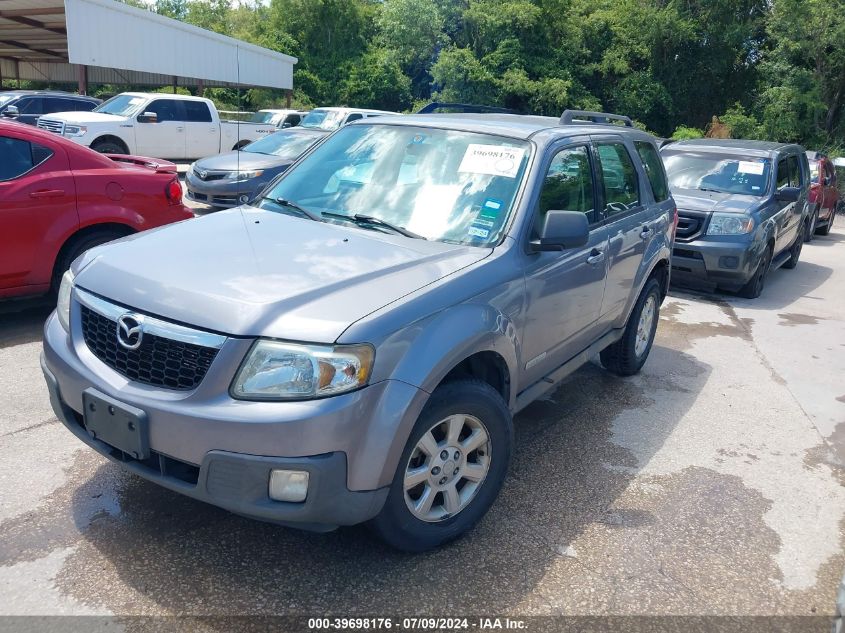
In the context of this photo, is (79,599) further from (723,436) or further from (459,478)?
(723,436)

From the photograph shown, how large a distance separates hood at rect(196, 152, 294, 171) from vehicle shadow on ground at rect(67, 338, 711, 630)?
7.90 meters

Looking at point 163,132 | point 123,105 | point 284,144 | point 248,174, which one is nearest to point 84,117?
point 123,105

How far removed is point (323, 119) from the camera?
15.1m

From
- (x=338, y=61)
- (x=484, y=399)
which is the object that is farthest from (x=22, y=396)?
(x=338, y=61)

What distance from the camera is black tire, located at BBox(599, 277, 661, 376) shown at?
539 centimetres

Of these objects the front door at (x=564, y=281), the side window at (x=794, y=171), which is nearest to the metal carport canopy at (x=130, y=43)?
the side window at (x=794, y=171)

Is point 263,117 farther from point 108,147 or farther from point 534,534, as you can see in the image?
point 534,534

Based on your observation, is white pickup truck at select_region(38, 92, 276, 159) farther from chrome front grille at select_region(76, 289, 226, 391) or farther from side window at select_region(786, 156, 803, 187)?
chrome front grille at select_region(76, 289, 226, 391)

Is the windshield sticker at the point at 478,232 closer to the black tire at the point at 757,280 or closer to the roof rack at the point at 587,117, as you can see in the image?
the roof rack at the point at 587,117

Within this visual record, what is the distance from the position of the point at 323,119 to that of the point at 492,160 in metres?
12.0

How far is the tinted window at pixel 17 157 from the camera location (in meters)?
5.43

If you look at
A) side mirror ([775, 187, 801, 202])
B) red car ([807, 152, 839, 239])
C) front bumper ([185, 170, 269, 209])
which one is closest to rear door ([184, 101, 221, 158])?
front bumper ([185, 170, 269, 209])

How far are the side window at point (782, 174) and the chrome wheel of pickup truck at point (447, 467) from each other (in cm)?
798

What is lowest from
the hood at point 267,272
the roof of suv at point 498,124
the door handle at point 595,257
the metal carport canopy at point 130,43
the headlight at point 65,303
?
the headlight at point 65,303
